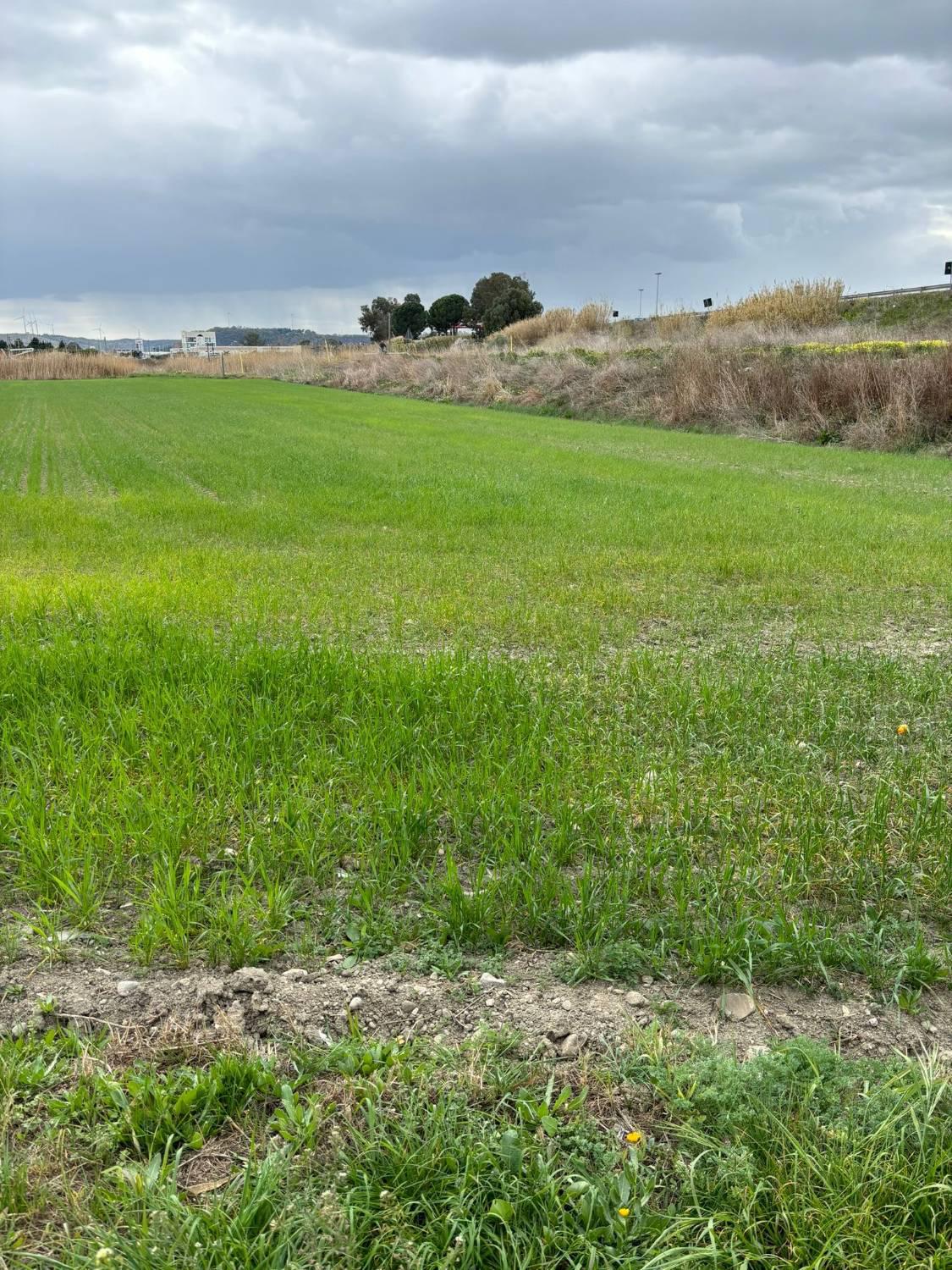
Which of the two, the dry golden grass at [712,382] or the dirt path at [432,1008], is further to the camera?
the dry golden grass at [712,382]

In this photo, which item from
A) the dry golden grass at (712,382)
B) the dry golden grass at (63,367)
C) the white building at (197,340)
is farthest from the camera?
the white building at (197,340)

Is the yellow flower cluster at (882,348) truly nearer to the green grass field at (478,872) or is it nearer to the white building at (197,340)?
the green grass field at (478,872)

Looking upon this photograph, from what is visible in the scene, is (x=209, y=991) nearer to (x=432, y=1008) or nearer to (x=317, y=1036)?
(x=317, y=1036)

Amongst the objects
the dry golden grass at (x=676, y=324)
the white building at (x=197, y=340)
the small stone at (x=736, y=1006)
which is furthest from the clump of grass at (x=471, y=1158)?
the white building at (x=197, y=340)

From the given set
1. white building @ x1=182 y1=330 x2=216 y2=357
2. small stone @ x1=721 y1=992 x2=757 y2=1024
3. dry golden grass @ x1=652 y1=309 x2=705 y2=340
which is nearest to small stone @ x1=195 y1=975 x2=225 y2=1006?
small stone @ x1=721 y1=992 x2=757 y2=1024

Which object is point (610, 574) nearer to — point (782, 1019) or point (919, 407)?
point (782, 1019)

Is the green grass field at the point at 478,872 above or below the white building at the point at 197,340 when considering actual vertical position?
below

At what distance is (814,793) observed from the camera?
404 cm

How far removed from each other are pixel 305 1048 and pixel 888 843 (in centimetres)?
257

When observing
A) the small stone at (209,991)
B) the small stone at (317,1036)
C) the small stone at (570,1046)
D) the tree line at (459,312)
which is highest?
the tree line at (459,312)

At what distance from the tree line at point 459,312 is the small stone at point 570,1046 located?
7336 cm

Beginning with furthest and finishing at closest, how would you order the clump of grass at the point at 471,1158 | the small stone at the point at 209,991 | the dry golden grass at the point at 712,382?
the dry golden grass at the point at 712,382, the small stone at the point at 209,991, the clump of grass at the point at 471,1158

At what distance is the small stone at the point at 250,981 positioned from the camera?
9.18ft

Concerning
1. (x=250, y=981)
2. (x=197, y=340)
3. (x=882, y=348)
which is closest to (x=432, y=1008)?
(x=250, y=981)
